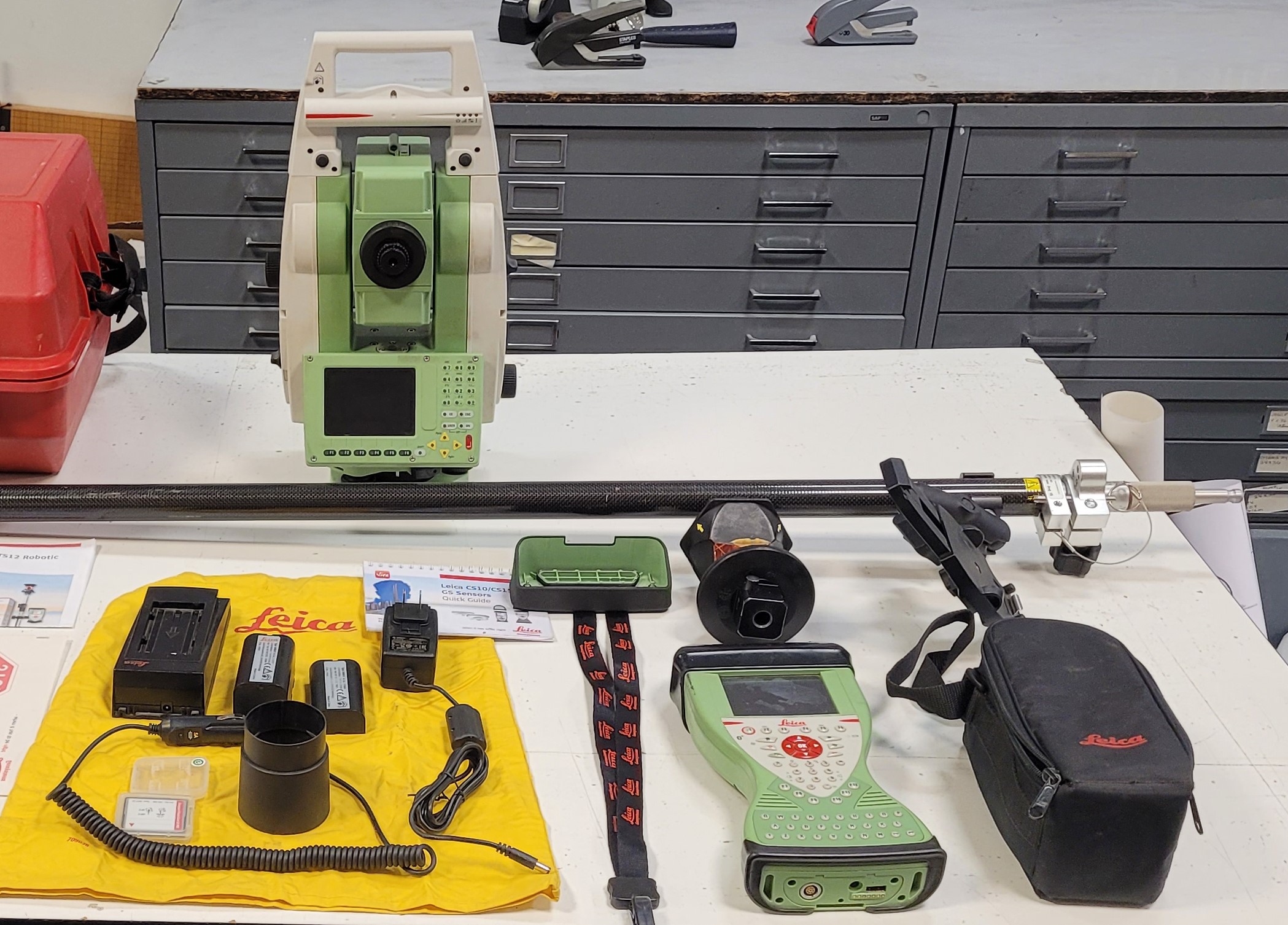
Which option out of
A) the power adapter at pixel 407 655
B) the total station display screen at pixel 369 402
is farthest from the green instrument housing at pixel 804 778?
the total station display screen at pixel 369 402

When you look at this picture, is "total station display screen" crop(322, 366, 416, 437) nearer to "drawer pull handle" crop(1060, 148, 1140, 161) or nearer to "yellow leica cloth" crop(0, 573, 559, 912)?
"yellow leica cloth" crop(0, 573, 559, 912)

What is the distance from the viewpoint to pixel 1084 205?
2.66m

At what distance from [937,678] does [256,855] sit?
2.22ft

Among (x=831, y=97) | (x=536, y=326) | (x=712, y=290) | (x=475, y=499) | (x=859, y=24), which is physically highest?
(x=859, y=24)

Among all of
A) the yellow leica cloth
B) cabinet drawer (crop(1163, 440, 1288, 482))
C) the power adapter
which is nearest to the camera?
the yellow leica cloth

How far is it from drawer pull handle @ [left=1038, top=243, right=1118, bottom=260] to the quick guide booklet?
1683 millimetres

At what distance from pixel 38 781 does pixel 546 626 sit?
0.52 metres

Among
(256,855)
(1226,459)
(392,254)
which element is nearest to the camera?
(256,855)

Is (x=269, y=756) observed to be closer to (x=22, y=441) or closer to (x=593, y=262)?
(x=22, y=441)

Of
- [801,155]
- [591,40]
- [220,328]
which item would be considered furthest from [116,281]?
[801,155]

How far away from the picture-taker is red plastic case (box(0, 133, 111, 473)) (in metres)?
1.45

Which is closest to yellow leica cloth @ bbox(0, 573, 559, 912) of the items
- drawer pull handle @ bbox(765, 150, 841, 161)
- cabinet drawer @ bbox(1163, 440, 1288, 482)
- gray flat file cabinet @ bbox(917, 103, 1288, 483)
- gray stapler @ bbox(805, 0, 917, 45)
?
drawer pull handle @ bbox(765, 150, 841, 161)

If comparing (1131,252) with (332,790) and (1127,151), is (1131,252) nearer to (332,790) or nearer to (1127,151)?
(1127,151)

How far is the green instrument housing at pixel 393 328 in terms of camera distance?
1.41 m
